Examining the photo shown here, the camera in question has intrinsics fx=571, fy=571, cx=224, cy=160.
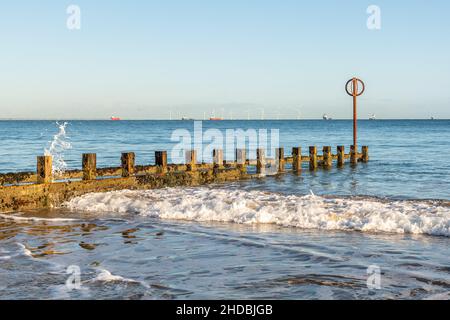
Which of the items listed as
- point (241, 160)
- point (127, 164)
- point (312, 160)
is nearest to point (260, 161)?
point (241, 160)

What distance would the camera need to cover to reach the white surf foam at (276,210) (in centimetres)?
1139

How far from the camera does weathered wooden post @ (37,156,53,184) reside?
14117mm

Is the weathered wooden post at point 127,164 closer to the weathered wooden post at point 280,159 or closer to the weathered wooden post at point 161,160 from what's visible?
the weathered wooden post at point 161,160

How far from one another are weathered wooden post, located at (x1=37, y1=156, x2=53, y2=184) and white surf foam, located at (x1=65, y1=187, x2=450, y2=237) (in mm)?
864

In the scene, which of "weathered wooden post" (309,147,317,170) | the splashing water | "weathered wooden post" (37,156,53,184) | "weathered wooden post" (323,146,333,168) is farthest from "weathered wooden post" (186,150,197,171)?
"weathered wooden post" (323,146,333,168)

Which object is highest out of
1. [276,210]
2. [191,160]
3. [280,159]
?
[191,160]

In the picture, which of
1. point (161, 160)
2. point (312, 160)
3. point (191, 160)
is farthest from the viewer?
point (312, 160)

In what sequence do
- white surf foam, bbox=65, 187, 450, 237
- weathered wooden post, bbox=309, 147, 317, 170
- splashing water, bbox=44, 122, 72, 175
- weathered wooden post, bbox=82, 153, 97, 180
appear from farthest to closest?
weathered wooden post, bbox=309, 147, 317, 170 < splashing water, bbox=44, 122, 72, 175 < weathered wooden post, bbox=82, 153, 97, 180 < white surf foam, bbox=65, 187, 450, 237

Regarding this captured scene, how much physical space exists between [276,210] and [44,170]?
585 cm

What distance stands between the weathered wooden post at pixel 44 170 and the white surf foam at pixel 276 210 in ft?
2.84

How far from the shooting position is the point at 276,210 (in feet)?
42.5

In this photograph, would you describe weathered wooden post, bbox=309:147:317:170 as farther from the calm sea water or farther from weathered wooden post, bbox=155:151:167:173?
the calm sea water

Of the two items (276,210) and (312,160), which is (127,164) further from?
(312,160)
